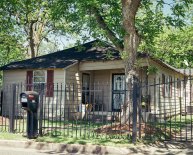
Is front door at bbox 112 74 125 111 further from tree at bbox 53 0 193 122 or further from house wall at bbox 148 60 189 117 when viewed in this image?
tree at bbox 53 0 193 122

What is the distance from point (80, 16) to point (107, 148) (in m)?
8.01

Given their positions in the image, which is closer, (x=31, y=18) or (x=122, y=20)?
(x=122, y=20)

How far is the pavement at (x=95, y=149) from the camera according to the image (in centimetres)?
966

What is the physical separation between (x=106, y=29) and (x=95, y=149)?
22.7ft

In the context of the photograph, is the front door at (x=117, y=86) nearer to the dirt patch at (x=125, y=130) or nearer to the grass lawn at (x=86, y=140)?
the dirt patch at (x=125, y=130)

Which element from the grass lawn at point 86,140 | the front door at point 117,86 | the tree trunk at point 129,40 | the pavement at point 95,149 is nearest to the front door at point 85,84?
the front door at point 117,86

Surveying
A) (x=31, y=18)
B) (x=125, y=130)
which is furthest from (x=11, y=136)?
(x=31, y=18)

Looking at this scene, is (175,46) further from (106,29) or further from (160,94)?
(106,29)

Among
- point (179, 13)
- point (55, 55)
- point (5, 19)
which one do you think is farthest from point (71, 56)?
point (179, 13)

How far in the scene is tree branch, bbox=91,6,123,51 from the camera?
600 inches

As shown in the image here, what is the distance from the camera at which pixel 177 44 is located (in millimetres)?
32906

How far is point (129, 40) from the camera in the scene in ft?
44.4

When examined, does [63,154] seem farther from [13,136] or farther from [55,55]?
[55,55]

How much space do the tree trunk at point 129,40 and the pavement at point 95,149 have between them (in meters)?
3.21
